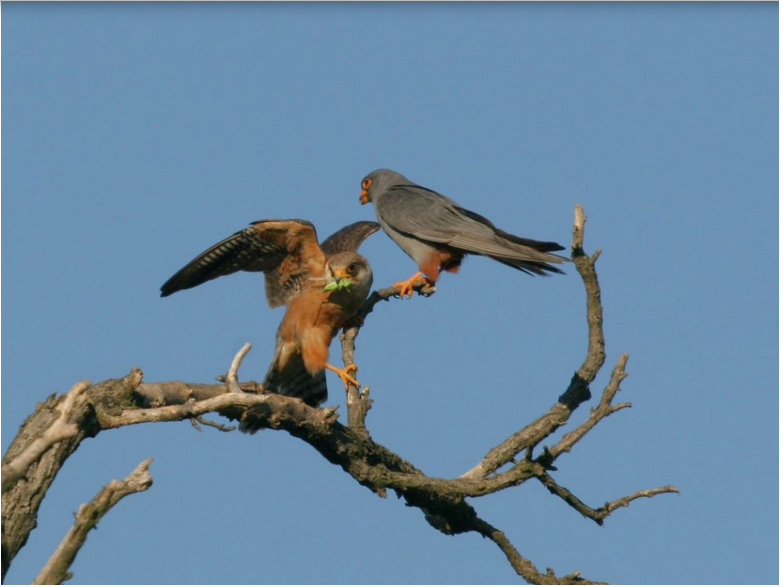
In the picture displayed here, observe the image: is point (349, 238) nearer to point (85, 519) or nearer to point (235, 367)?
point (235, 367)

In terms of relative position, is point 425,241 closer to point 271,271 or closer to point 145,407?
point 271,271

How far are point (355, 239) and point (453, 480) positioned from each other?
314 cm

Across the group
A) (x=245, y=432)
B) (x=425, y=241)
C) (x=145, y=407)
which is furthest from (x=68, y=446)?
(x=425, y=241)

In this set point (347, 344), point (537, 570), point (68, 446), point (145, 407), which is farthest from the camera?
point (347, 344)

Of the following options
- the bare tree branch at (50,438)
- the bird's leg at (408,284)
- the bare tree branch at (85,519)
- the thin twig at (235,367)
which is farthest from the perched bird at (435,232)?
the bare tree branch at (85,519)

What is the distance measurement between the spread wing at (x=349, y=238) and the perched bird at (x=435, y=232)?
295mm

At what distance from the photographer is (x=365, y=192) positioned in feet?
32.1

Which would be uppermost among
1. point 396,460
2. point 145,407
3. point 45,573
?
point 396,460

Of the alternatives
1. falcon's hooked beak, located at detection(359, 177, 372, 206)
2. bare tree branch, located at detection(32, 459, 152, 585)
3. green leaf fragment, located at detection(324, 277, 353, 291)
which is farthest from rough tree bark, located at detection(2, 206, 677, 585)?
falcon's hooked beak, located at detection(359, 177, 372, 206)

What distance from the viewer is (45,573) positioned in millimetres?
3613

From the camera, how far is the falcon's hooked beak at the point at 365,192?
32.0 feet

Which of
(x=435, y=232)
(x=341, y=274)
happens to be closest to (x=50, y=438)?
(x=341, y=274)

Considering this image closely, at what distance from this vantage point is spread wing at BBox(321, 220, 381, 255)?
299 inches

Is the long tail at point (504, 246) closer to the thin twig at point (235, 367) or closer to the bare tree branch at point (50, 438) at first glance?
the thin twig at point (235, 367)
